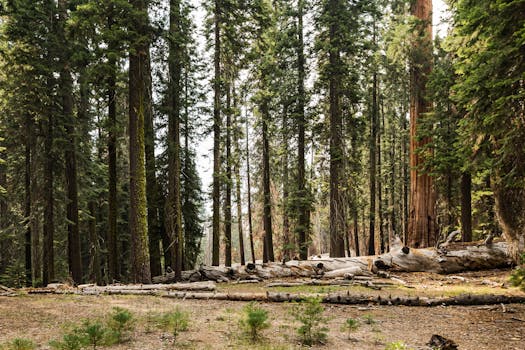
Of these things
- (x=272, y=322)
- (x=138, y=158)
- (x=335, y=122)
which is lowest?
(x=272, y=322)

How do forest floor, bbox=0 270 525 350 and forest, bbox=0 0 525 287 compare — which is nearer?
forest floor, bbox=0 270 525 350

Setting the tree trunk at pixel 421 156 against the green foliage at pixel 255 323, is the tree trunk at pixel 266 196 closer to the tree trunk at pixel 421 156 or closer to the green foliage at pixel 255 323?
the tree trunk at pixel 421 156

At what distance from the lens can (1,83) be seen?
14203 mm

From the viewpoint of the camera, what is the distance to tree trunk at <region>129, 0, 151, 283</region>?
11.9 metres

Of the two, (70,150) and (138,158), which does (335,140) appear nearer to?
(138,158)

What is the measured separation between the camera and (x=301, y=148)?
18797 millimetres

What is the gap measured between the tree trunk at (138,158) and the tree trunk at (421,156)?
11.6 m

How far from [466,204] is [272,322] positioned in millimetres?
12511

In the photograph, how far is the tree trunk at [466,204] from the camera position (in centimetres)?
1541

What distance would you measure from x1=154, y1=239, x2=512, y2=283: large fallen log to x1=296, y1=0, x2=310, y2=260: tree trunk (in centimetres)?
278

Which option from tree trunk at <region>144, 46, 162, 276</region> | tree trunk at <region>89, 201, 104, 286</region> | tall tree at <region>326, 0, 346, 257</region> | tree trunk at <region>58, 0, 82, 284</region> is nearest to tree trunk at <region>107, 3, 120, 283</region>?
tree trunk at <region>144, 46, 162, 276</region>

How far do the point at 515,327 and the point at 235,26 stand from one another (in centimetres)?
1552

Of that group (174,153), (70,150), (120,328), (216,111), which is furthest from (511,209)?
(70,150)

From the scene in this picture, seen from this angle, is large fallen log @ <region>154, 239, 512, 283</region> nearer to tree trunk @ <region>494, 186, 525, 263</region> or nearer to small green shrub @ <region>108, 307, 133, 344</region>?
tree trunk @ <region>494, 186, 525, 263</region>
